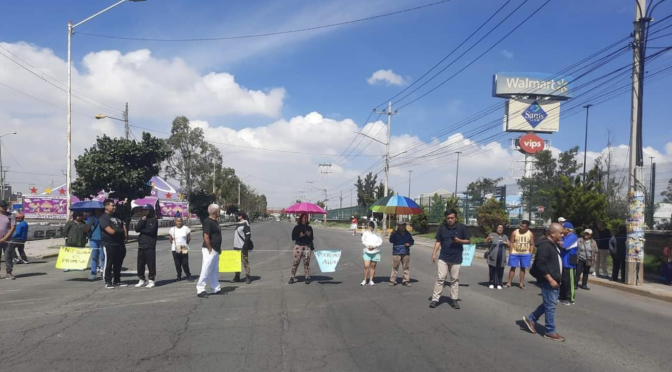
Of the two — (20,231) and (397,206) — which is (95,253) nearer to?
(20,231)

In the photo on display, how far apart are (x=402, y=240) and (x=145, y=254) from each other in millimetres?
5893

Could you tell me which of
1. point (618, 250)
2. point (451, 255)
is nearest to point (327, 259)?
point (451, 255)

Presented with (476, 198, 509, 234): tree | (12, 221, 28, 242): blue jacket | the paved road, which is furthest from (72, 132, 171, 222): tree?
(476, 198, 509, 234): tree

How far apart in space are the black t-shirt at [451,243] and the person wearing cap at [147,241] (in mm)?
6036

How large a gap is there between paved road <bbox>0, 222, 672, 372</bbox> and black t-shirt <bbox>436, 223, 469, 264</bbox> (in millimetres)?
934

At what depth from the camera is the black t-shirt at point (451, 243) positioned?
9383 millimetres

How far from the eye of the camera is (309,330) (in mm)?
7457

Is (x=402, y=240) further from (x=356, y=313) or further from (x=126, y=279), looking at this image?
(x=126, y=279)

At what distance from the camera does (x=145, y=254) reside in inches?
432

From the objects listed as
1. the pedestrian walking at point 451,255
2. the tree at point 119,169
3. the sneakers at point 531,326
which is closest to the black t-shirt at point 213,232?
the pedestrian walking at point 451,255

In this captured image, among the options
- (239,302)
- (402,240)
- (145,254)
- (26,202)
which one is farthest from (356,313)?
(26,202)

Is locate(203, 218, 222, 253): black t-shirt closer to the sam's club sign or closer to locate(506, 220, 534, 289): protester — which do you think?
locate(506, 220, 534, 289): protester

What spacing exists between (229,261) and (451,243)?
5.22 m

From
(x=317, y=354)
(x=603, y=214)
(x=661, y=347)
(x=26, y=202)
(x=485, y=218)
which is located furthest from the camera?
(x=26, y=202)
